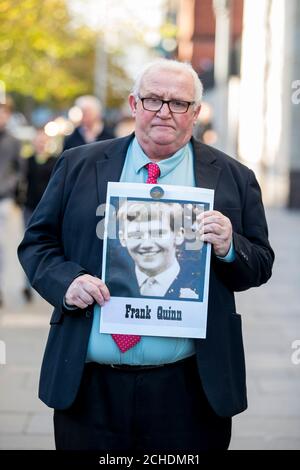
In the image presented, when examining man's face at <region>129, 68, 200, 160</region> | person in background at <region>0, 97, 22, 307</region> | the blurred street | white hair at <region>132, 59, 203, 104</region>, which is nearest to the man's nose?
man's face at <region>129, 68, 200, 160</region>

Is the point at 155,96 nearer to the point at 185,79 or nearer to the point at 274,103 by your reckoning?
the point at 185,79

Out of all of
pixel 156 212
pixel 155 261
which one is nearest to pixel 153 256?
pixel 155 261

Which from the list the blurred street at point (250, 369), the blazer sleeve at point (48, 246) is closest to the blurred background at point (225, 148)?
the blurred street at point (250, 369)

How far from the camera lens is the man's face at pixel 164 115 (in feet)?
10.0

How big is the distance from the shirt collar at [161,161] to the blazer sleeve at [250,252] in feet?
0.91

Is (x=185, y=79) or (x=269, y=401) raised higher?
(x=185, y=79)

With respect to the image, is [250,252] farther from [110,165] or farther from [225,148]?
[225,148]

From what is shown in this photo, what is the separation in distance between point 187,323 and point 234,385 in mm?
319

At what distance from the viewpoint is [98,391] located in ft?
10.3

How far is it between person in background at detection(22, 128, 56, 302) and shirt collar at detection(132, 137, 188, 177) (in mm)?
6554

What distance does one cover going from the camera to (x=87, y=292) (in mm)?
2969

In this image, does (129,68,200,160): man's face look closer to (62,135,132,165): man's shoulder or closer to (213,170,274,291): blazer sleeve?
(62,135,132,165): man's shoulder
